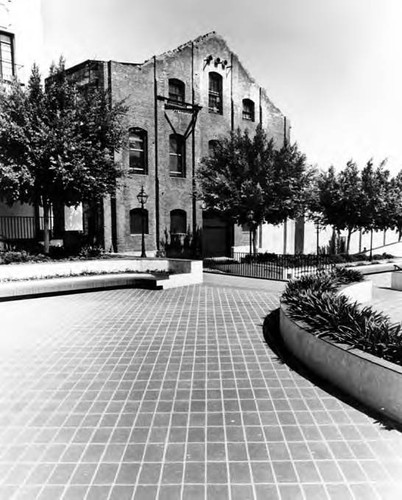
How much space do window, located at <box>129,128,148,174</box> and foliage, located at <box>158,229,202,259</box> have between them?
4.18 metres

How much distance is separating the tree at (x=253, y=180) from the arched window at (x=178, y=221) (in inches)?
148

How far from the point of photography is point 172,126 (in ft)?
80.3

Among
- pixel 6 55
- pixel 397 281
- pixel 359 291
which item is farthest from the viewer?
pixel 6 55

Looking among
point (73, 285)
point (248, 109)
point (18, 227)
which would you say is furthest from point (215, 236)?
point (73, 285)

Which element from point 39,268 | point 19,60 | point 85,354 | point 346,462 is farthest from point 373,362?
point 19,60

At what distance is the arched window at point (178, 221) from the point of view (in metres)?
24.9

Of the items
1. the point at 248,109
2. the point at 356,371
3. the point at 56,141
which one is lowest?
the point at 356,371

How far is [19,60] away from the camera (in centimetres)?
1941

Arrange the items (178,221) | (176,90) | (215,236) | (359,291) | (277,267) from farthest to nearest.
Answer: (215,236)
(178,221)
(176,90)
(277,267)
(359,291)

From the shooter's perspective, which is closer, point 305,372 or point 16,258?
point 305,372

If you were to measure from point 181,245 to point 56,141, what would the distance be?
11669 millimetres

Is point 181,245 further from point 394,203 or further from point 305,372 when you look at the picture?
point 305,372

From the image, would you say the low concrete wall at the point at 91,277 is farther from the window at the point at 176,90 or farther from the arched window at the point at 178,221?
the window at the point at 176,90

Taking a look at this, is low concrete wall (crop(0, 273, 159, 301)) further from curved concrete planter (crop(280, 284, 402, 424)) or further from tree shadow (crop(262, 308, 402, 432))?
curved concrete planter (crop(280, 284, 402, 424))
